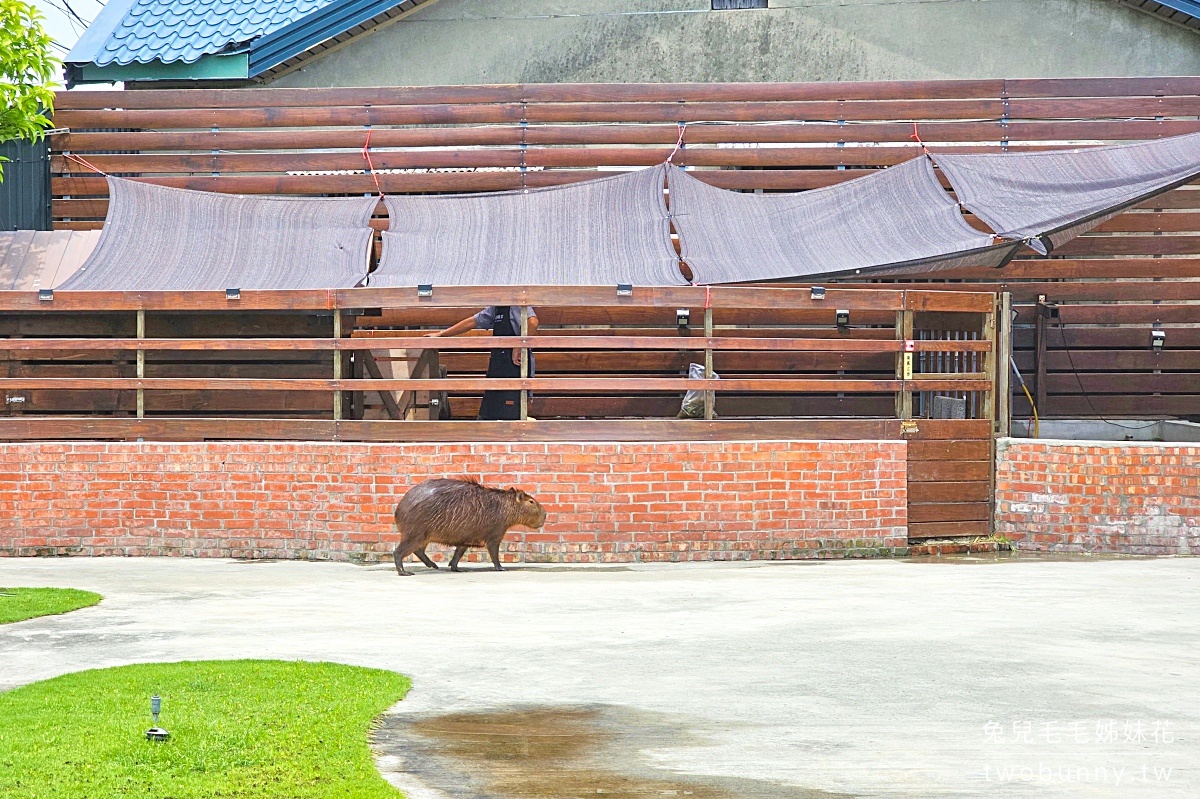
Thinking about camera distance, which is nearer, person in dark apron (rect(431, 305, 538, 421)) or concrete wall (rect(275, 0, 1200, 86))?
person in dark apron (rect(431, 305, 538, 421))

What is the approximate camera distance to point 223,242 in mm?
14688

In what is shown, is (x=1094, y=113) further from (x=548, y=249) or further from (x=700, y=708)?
(x=700, y=708)

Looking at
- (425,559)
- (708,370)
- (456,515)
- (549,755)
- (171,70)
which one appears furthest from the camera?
(171,70)

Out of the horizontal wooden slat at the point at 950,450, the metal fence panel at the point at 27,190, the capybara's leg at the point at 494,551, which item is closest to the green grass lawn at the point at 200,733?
the capybara's leg at the point at 494,551

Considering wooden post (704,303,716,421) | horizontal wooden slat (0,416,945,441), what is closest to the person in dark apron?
horizontal wooden slat (0,416,945,441)

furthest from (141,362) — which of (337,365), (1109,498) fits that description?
(1109,498)

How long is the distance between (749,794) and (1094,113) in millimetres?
13992

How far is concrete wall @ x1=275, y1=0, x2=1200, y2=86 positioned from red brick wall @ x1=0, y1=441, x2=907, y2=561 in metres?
7.76

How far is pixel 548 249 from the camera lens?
14.3 metres

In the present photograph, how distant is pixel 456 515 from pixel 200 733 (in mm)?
5495

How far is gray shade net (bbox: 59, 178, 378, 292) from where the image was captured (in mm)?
13805

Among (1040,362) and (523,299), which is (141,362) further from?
(1040,362)

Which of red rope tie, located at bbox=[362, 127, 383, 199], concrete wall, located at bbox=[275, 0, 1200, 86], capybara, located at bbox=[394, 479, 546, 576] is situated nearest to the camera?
capybara, located at bbox=[394, 479, 546, 576]

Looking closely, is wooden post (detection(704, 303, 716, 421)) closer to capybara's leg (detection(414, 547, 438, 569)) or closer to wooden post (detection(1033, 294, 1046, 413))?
capybara's leg (detection(414, 547, 438, 569))
